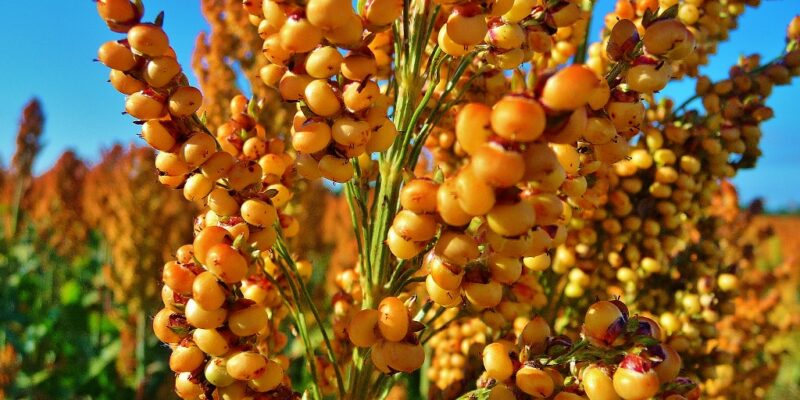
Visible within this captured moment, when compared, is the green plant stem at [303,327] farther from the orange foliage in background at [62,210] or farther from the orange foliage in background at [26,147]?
the orange foliage in background at [26,147]

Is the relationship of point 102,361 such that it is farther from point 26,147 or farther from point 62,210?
point 26,147

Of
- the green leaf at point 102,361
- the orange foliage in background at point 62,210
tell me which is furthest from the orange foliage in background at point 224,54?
the orange foliage in background at point 62,210

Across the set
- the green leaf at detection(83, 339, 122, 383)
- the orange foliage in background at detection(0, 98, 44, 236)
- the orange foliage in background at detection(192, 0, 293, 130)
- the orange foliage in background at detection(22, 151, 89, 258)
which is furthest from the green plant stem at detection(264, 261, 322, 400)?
the orange foliage in background at detection(0, 98, 44, 236)

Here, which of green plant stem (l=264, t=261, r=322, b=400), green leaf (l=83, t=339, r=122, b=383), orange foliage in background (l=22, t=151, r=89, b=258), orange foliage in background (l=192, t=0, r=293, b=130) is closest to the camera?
green plant stem (l=264, t=261, r=322, b=400)

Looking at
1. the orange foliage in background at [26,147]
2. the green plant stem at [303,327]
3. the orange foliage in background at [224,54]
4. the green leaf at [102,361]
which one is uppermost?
the orange foliage in background at [26,147]

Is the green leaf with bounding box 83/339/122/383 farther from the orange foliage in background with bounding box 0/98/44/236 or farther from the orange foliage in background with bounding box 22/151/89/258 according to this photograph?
the orange foliage in background with bounding box 0/98/44/236

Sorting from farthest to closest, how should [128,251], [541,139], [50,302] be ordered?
[50,302] < [128,251] < [541,139]

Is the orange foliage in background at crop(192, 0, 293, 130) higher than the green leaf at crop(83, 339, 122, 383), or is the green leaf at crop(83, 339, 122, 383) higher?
the orange foliage in background at crop(192, 0, 293, 130)

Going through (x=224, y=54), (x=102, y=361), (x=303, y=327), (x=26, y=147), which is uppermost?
(x=26, y=147)

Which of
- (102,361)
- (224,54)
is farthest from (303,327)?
(102,361)

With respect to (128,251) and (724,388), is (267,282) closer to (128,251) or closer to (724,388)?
(724,388)

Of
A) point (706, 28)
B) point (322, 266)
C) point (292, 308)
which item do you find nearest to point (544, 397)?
point (292, 308)
